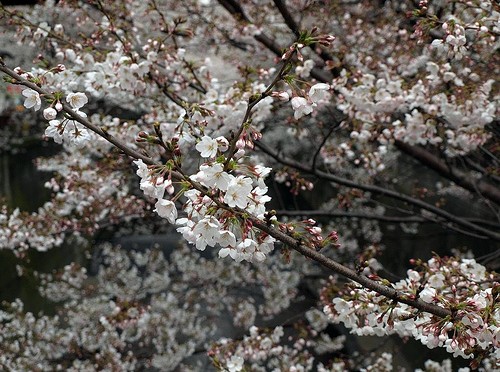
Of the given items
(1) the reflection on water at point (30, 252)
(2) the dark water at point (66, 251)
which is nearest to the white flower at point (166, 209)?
(2) the dark water at point (66, 251)

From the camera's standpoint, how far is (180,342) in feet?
24.1

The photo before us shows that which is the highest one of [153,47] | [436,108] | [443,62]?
[443,62]

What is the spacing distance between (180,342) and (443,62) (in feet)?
18.8

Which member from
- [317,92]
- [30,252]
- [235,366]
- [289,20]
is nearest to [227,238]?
[317,92]

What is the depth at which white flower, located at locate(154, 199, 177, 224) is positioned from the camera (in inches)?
57.7

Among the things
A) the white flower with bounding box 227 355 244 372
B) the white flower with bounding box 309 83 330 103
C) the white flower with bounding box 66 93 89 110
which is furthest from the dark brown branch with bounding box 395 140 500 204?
the white flower with bounding box 66 93 89 110

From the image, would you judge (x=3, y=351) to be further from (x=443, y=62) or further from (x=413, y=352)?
(x=443, y=62)

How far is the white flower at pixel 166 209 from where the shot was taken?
147 cm

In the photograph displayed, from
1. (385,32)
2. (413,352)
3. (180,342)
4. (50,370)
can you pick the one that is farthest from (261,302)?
(385,32)

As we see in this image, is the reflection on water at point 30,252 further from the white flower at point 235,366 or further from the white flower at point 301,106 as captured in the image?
the white flower at point 301,106

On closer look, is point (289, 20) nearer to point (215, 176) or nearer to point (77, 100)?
point (77, 100)

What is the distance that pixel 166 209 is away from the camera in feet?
4.88

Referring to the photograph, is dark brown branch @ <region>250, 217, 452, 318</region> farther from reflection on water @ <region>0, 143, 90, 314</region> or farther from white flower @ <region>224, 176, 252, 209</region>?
reflection on water @ <region>0, 143, 90, 314</region>

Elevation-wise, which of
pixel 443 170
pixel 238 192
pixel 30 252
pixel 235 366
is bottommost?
pixel 30 252
